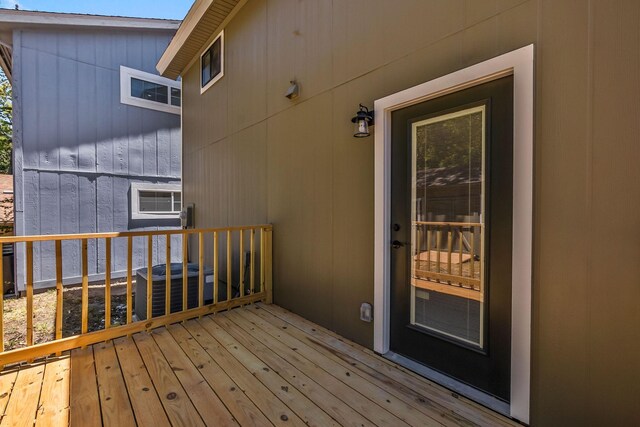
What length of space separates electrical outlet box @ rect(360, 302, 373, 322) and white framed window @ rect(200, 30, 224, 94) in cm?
418

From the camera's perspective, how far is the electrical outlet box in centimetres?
241

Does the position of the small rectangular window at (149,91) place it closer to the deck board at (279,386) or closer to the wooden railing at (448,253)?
the deck board at (279,386)

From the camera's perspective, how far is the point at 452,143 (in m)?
1.98

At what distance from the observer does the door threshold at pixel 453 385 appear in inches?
68.2

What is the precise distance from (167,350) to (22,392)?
0.82 meters

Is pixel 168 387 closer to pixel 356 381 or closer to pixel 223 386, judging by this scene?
pixel 223 386

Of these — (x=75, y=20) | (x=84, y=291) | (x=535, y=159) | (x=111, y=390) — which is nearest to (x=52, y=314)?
(x=84, y=291)

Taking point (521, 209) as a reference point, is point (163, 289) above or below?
below

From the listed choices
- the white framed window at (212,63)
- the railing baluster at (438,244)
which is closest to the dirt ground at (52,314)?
the white framed window at (212,63)

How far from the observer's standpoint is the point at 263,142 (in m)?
3.82

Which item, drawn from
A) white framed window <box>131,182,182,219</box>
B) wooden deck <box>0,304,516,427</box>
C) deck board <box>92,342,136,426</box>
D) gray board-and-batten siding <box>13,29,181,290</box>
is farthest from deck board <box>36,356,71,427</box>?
white framed window <box>131,182,182,219</box>

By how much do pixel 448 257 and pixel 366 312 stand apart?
0.81 m

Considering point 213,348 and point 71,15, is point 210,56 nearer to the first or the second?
point 71,15

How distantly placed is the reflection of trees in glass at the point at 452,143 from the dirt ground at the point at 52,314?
4.51 metres
